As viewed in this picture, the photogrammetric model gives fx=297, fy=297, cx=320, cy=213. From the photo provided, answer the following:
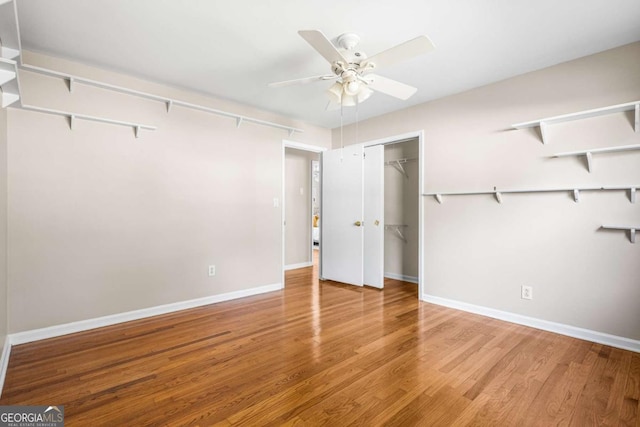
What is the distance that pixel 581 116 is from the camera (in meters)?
2.60

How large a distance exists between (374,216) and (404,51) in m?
2.73

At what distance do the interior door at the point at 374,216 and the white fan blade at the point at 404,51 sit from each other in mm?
2251

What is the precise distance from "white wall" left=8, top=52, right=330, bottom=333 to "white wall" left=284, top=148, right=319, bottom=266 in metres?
1.75

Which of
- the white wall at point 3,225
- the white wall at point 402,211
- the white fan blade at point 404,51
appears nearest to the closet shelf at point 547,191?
the white wall at point 402,211

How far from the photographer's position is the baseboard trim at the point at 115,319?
8.32 feet

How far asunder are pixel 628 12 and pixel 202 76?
11.5 ft

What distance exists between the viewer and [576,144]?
268cm

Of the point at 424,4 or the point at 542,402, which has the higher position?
the point at 424,4

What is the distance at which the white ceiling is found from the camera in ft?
6.64

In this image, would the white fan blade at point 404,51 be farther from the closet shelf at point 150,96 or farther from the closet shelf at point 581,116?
the closet shelf at point 150,96

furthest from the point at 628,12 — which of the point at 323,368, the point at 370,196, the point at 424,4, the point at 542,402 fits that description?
the point at 323,368

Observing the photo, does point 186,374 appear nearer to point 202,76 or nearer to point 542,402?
point 542,402

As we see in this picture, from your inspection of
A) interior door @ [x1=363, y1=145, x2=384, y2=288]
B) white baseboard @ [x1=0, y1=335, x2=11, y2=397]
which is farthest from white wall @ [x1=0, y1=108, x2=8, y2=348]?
interior door @ [x1=363, y1=145, x2=384, y2=288]

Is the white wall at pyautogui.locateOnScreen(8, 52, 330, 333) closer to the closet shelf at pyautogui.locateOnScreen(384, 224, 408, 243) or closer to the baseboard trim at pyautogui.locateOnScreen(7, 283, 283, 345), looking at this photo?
the baseboard trim at pyautogui.locateOnScreen(7, 283, 283, 345)
